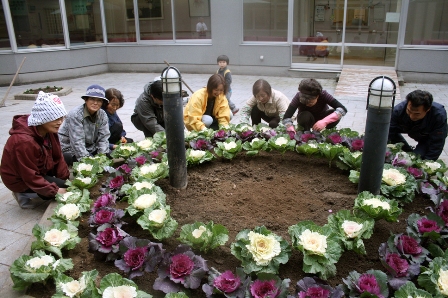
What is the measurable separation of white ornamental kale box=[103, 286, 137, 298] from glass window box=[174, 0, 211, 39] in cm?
1155

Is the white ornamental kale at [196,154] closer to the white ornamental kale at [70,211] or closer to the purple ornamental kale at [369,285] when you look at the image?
the white ornamental kale at [70,211]

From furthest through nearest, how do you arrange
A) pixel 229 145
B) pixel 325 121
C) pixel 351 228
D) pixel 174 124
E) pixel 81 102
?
pixel 81 102 → pixel 325 121 → pixel 229 145 → pixel 174 124 → pixel 351 228

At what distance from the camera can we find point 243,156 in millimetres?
3793

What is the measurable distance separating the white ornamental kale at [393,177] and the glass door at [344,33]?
910 cm

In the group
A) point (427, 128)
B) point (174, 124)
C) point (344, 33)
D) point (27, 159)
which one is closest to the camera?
point (174, 124)

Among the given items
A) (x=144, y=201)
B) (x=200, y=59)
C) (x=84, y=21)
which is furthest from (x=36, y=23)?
(x=144, y=201)

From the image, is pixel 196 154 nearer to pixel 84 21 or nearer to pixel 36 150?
pixel 36 150

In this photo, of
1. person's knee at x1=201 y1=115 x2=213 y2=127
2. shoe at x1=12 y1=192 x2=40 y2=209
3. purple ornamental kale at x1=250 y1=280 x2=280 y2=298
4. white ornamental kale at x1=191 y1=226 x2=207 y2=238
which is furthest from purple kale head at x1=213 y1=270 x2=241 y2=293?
person's knee at x1=201 y1=115 x2=213 y2=127

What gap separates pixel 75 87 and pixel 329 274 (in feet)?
33.8

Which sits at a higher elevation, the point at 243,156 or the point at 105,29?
the point at 105,29

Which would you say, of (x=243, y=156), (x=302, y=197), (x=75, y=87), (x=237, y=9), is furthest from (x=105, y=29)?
(x=302, y=197)

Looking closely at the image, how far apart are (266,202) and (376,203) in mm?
789

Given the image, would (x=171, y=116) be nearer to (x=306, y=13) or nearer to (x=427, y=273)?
(x=427, y=273)

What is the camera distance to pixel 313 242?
215cm
